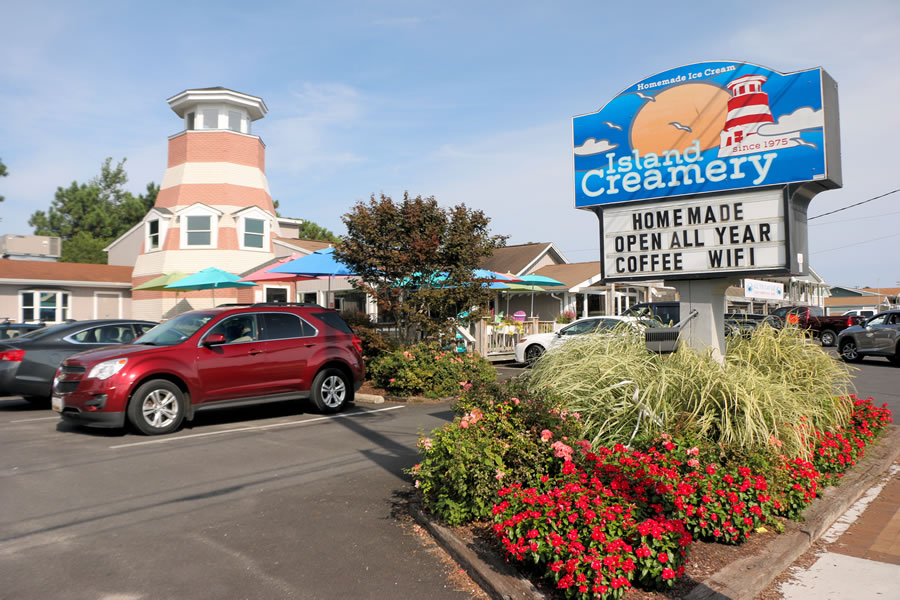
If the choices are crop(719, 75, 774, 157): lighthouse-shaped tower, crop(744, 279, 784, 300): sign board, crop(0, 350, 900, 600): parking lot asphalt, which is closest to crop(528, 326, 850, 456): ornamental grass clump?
crop(0, 350, 900, 600): parking lot asphalt

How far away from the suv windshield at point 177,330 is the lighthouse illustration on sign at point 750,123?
23.9ft

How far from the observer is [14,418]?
416 inches

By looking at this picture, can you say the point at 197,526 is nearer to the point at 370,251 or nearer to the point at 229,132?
the point at 370,251

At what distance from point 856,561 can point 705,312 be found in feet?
10.3

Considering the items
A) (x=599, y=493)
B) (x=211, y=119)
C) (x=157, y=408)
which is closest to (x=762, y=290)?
(x=211, y=119)

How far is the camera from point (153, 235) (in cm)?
2866

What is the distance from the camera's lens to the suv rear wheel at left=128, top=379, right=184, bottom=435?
848cm

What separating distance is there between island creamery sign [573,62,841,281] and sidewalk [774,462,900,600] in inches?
93.5

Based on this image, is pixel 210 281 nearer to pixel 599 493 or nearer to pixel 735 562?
pixel 599 493

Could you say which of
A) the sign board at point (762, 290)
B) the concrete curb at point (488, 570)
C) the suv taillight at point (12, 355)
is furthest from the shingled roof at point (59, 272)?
the sign board at point (762, 290)

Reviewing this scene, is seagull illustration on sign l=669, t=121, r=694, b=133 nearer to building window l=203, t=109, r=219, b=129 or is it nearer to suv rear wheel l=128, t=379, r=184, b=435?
suv rear wheel l=128, t=379, r=184, b=435

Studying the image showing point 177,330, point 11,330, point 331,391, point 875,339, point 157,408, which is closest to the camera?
point 157,408

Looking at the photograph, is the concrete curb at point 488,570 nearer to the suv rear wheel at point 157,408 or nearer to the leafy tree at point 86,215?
the suv rear wheel at point 157,408

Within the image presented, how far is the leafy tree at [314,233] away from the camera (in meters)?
48.9
